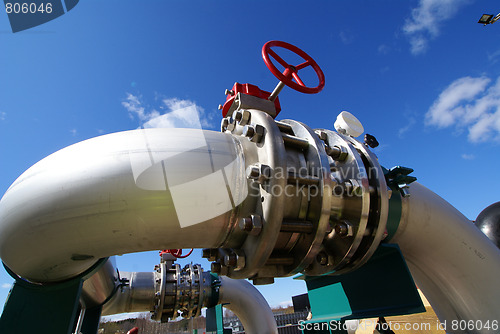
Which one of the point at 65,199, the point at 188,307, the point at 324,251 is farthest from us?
the point at 188,307

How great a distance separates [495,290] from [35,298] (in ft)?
6.00

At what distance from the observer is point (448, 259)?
1327 mm

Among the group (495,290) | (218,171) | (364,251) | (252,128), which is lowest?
(495,290)

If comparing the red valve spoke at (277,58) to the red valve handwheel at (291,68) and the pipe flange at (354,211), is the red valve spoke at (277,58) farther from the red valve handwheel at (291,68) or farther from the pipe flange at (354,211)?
the pipe flange at (354,211)

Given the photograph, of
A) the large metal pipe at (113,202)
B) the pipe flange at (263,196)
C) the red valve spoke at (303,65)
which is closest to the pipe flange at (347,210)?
the pipe flange at (263,196)

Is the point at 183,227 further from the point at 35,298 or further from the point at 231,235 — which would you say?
the point at 35,298

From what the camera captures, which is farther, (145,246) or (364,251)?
(364,251)

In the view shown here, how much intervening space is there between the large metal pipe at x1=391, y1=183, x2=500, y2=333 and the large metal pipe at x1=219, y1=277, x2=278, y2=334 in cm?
249

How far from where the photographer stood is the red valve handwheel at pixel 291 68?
135cm

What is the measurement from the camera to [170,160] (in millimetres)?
985

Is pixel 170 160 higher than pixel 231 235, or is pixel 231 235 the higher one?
pixel 170 160

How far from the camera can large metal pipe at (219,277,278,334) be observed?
3.42 metres

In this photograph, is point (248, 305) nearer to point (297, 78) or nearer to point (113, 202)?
point (297, 78)

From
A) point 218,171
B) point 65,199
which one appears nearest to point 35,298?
point 65,199
